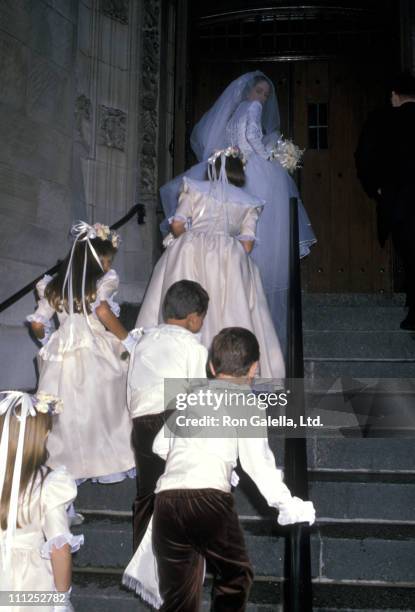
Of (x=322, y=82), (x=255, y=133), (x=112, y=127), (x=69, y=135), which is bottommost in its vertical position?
(x=255, y=133)

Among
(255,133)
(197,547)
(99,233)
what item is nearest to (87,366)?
(99,233)

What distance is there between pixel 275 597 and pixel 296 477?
2.45ft

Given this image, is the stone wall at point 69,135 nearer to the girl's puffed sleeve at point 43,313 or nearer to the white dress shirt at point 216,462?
the girl's puffed sleeve at point 43,313

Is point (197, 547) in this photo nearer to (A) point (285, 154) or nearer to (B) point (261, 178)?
(B) point (261, 178)

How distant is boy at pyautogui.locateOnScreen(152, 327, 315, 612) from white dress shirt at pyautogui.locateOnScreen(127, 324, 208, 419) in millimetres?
392

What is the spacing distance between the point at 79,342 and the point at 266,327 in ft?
4.48

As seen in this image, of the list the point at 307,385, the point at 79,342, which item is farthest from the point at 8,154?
the point at 307,385

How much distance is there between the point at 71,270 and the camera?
3.75 metres

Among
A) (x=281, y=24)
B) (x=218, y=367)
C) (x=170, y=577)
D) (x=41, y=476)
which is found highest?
(x=281, y=24)

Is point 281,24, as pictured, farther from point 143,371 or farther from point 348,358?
point 143,371

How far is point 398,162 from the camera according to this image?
Answer: 448 centimetres

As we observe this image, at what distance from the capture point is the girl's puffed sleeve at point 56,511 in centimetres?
215

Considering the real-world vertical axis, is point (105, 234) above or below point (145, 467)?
above

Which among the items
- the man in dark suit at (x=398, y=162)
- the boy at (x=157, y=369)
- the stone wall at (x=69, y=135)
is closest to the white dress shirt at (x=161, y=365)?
the boy at (x=157, y=369)
